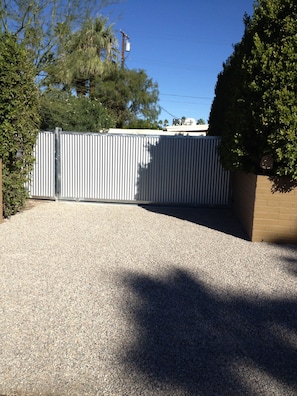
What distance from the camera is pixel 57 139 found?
1024cm

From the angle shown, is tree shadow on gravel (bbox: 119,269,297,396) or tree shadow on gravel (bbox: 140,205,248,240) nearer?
tree shadow on gravel (bbox: 119,269,297,396)

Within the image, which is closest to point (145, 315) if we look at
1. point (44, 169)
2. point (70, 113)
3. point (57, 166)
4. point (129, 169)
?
point (129, 169)

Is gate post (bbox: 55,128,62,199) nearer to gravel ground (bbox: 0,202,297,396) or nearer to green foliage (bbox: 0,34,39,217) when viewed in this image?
green foliage (bbox: 0,34,39,217)

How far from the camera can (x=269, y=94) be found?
584 cm

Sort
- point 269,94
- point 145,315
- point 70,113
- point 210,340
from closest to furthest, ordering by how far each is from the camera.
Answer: point 210,340, point 145,315, point 269,94, point 70,113

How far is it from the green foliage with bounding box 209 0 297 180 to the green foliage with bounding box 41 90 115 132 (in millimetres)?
8445

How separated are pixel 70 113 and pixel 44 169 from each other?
4.95 metres

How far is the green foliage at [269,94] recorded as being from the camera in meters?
5.75

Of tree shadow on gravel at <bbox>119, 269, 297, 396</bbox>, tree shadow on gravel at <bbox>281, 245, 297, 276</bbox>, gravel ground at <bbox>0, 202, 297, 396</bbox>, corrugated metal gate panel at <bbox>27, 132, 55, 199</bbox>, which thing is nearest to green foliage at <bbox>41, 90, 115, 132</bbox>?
corrugated metal gate panel at <bbox>27, 132, 55, 199</bbox>

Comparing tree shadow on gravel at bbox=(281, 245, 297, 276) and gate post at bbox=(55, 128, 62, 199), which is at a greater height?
gate post at bbox=(55, 128, 62, 199)

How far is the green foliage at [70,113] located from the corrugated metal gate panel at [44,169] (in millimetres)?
3097

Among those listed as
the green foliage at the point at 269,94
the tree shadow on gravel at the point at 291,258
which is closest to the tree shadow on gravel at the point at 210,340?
the tree shadow on gravel at the point at 291,258

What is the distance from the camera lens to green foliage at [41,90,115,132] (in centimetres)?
1334

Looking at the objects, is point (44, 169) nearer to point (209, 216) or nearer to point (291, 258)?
point (209, 216)
